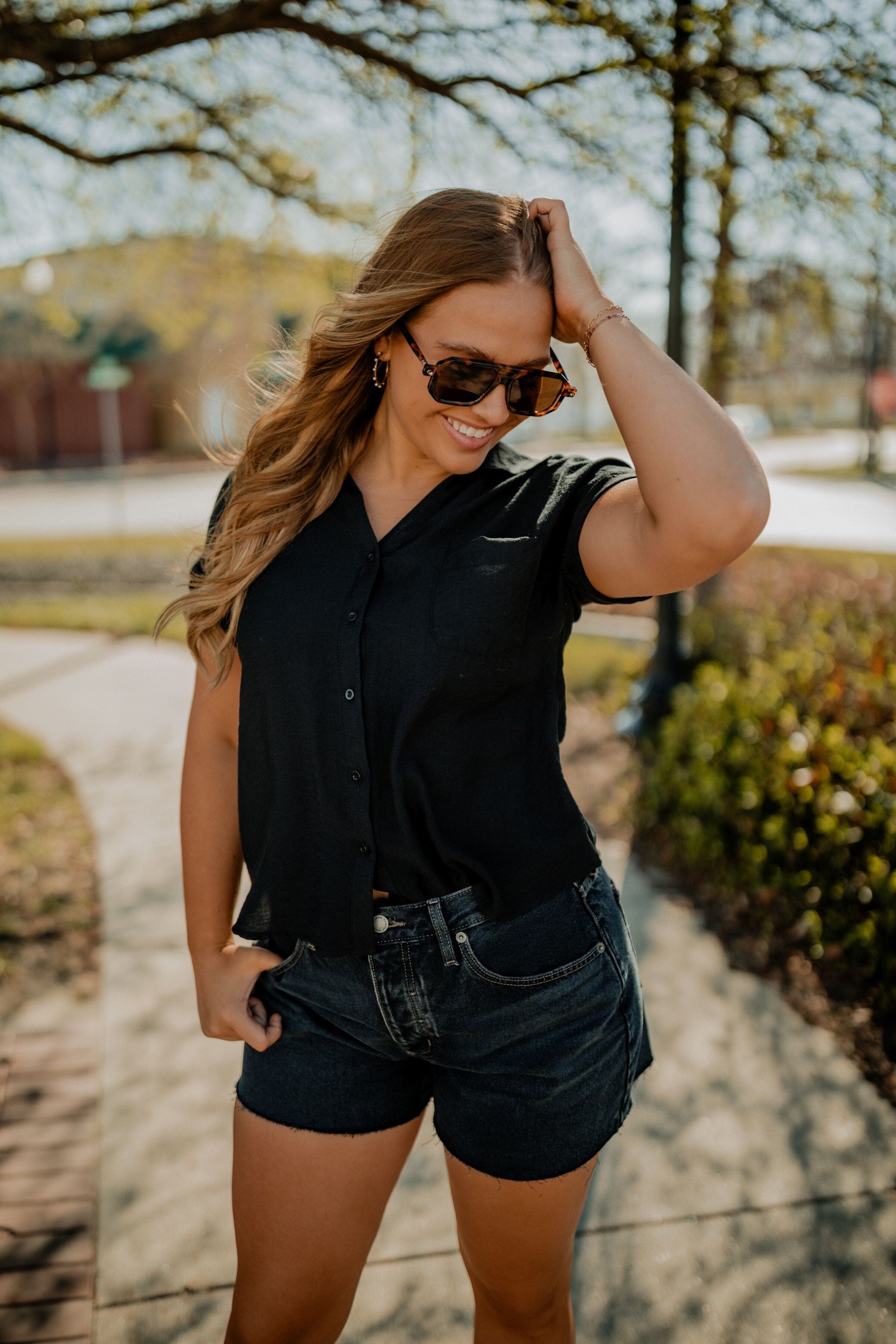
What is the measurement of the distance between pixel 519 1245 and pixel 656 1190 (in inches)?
46.0

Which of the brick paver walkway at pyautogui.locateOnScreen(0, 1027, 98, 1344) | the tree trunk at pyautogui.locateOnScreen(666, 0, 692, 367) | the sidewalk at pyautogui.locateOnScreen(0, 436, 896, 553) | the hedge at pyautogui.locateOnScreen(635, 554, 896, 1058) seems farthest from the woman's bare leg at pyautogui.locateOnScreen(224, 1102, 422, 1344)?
the sidewalk at pyautogui.locateOnScreen(0, 436, 896, 553)

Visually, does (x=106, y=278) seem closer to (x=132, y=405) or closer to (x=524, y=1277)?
(x=524, y=1277)

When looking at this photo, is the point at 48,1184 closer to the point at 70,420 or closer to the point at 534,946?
the point at 534,946

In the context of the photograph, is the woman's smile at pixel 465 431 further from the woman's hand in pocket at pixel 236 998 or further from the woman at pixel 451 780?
the woman's hand in pocket at pixel 236 998

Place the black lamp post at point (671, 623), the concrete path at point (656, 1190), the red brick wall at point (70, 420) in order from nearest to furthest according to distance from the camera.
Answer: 1. the concrete path at point (656, 1190)
2. the black lamp post at point (671, 623)
3. the red brick wall at point (70, 420)

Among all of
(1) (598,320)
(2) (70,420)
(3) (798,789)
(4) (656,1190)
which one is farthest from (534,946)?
(2) (70,420)

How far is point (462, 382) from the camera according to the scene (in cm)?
156

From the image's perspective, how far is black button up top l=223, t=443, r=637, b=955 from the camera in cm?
151

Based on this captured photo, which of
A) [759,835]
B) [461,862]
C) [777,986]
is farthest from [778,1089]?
[461,862]

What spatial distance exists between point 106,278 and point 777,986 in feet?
20.1

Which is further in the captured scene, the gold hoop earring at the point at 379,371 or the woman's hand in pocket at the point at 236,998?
the gold hoop earring at the point at 379,371

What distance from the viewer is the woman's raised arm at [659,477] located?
145cm

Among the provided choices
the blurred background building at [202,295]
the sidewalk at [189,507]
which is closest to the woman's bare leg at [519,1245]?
the blurred background building at [202,295]

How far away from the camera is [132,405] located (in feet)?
132
